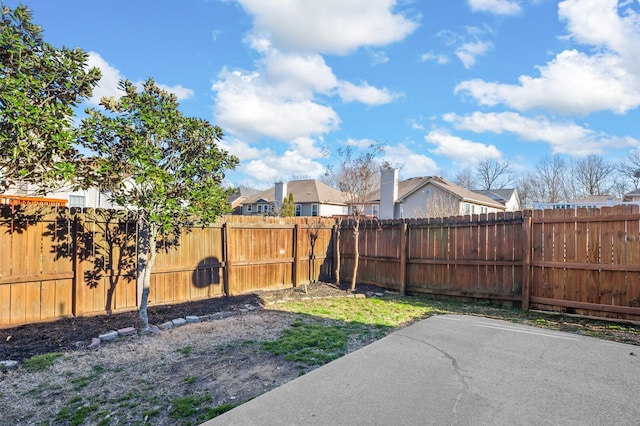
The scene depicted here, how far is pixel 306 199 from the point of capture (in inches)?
1268

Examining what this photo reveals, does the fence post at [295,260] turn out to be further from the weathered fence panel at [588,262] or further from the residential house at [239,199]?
the residential house at [239,199]

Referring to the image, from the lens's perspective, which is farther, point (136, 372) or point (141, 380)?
point (136, 372)

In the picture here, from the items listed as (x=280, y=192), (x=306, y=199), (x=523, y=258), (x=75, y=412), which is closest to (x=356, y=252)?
(x=523, y=258)

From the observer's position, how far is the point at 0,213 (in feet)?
15.6

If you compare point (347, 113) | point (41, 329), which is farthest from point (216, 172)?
point (347, 113)

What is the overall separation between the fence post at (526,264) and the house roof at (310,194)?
2441 centimetres

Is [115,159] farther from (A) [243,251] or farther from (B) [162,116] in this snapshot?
(A) [243,251]

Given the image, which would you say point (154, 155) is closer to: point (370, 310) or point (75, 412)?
point (75, 412)

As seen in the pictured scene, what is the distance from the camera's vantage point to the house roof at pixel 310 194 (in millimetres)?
31898

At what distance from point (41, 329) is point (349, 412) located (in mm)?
4625

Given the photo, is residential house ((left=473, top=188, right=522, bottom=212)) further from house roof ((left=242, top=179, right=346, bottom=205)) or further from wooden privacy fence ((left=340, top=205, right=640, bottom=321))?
wooden privacy fence ((left=340, top=205, right=640, bottom=321))

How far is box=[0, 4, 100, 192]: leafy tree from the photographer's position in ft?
12.3

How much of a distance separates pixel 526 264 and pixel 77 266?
790 centimetres

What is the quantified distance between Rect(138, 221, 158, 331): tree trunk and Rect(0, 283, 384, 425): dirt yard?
0.37 metres
